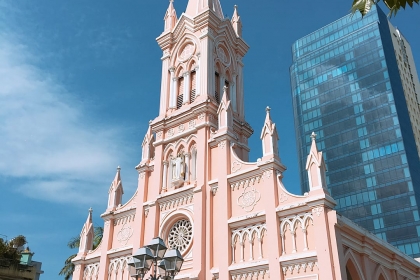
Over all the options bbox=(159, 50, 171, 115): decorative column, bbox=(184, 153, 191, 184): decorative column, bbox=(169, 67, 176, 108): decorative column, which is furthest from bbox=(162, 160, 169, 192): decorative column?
bbox=(169, 67, 176, 108): decorative column

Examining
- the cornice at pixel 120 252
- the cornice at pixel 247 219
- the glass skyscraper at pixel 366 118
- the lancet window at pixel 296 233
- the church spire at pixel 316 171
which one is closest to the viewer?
the lancet window at pixel 296 233

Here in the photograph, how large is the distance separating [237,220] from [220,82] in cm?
939

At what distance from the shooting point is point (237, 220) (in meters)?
19.7

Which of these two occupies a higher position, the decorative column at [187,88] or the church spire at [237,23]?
the church spire at [237,23]

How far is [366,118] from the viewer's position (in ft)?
196

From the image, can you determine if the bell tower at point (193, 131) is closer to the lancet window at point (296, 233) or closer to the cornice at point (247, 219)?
the cornice at point (247, 219)

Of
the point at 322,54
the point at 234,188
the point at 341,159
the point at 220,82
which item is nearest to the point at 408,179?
the point at 341,159

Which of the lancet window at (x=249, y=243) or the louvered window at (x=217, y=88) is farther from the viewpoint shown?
the louvered window at (x=217, y=88)

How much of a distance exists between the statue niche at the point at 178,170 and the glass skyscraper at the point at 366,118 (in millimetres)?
31553

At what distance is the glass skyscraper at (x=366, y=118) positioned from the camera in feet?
175

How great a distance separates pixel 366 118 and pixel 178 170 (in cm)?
4223

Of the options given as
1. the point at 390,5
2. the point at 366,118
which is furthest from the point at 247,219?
the point at 366,118

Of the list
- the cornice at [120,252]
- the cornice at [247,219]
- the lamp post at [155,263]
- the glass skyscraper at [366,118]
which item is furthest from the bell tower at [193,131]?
the glass skyscraper at [366,118]

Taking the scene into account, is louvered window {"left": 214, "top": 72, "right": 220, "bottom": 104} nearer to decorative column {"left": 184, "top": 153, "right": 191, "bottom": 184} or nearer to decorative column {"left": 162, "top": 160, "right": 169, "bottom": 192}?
decorative column {"left": 184, "top": 153, "right": 191, "bottom": 184}
